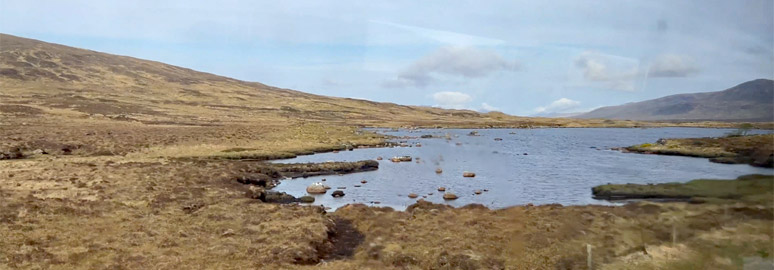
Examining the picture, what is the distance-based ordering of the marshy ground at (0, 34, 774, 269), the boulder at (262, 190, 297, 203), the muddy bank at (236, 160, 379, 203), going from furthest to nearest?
the muddy bank at (236, 160, 379, 203) → the boulder at (262, 190, 297, 203) → the marshy ground at (0, 34, 774, 269)

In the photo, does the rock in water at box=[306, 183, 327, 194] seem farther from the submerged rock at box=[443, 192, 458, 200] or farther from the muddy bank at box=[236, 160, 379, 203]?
the submerged rock at box=[443, 192, 458, 200]

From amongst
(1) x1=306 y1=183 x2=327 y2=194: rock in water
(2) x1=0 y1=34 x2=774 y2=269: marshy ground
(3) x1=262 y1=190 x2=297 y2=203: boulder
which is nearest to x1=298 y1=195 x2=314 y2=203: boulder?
(3) x1=262 y1=190 x2=297 y2=203: boulder

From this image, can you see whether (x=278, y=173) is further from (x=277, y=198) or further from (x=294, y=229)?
(x=294, y=229)

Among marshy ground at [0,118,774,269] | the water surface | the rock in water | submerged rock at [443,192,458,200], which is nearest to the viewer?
marshy ground at [0,118,774,269]

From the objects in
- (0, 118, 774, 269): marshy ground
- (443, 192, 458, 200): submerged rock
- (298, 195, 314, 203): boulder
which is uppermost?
(0, 118, 774, 269): marshy ground

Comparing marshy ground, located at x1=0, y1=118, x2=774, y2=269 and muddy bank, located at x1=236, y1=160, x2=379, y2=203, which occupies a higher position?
marshy ground, located at x1=0, y1=118, x2=774, y2=269

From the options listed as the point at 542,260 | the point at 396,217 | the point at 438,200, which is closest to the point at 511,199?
the point at 438,200

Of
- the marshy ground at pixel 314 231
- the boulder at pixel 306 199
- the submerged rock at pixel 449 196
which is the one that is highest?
the marshy ground at pixel 314 231

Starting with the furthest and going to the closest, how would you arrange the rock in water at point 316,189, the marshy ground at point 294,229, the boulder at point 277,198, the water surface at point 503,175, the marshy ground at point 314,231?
the rock in water at point 316,189 → the water surface at point 503,175 → the boulder at point 277,198 → the marshy ground at point 294,229 → the marshy ground at point 314,231

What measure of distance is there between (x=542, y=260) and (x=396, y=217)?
11536 mm

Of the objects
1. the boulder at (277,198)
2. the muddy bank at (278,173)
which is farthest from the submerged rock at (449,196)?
the boulder at (277,198)

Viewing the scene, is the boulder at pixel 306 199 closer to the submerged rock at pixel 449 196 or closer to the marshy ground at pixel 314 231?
the marshy ground at pixel 314 231

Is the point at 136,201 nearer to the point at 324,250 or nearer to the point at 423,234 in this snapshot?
the point at 324,250

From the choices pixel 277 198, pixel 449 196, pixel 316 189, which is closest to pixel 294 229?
pixel 277 198
